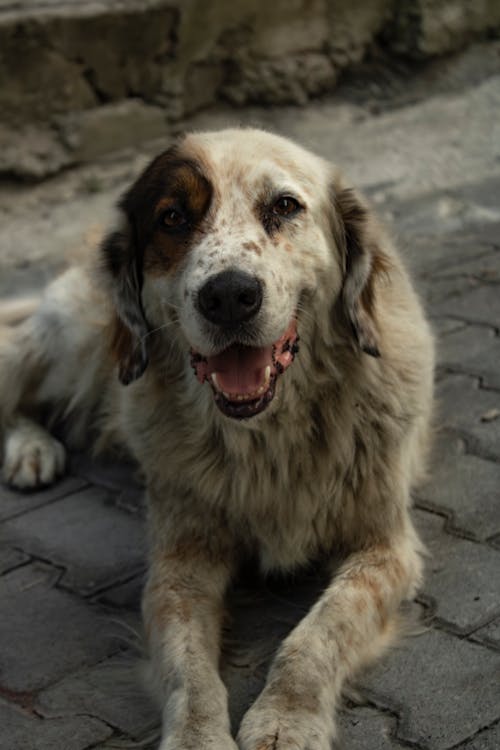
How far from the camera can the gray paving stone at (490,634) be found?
3.05 metres

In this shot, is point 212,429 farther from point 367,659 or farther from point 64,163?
point 64,163

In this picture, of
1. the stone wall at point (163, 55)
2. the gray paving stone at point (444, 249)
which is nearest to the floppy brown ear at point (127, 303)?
the gray paving stone at point (444, 249)

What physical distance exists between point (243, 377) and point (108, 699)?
0.88 m

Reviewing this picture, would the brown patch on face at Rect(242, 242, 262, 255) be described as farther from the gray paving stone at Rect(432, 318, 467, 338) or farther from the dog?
the gray paving stone at Rect(432, 318, 467, 338)

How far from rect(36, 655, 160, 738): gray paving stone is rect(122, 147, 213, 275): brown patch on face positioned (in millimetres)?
1096

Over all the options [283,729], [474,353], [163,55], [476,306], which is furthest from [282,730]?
[163,55]

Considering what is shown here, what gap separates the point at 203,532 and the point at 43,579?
56 centimetres

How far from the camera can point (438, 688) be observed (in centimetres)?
289

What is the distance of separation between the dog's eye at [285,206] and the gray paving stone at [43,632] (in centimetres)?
123

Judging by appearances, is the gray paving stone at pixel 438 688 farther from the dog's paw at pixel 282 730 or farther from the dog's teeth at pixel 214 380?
the dog's teeth at pixel 214 380

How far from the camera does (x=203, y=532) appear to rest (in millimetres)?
3473

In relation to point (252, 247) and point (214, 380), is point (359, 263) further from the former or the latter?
point (214, 380)

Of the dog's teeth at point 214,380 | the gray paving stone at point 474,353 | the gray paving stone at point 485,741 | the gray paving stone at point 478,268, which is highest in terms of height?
the dog's teeth at point 214,380

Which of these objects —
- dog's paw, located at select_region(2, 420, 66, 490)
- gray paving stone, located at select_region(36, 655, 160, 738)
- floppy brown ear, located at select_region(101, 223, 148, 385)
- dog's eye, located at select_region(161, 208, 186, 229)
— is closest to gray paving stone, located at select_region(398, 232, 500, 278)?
dog's paw, located at select_region(2, 420, 66, 490)
